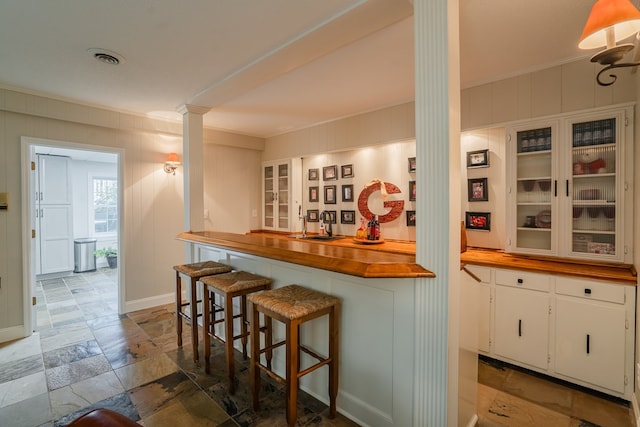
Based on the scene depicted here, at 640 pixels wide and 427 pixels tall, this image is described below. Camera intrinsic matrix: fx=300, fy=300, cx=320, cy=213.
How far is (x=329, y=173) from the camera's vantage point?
175 inches

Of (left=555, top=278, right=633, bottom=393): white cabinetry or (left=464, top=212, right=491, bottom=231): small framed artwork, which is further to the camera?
(left=464, top=212, right=491, bottom=231): small framed artwork

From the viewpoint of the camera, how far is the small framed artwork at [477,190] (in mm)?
3049

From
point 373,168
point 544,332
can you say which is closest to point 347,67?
point 373,168

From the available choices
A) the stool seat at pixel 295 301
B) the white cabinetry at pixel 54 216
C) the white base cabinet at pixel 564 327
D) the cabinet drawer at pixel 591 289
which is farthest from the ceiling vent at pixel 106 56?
the white cabinetry at pixel 54 216

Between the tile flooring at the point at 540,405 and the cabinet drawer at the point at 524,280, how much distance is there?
74 cm

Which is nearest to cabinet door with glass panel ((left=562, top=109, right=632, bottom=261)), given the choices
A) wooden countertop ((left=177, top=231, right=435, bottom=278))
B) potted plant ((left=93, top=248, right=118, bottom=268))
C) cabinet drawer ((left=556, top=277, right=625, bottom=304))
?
cabinet drawer ((left=556, top=277, right=625, bottom=304))

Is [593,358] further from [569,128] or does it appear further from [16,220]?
[16,220]

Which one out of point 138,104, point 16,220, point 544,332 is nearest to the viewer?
point 544,332

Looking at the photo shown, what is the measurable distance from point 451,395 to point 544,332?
1433 millimetres

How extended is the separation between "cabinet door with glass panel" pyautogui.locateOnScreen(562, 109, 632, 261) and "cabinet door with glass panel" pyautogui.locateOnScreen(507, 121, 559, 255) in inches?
4.8

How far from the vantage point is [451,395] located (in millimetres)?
1473

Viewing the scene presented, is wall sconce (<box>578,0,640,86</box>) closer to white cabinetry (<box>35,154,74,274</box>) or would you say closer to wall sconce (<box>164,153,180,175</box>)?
wall sconce (<box>164,153,180,175</box>)

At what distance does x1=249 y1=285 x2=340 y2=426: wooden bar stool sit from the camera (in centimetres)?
169

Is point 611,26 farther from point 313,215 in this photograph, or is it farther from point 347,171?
point 313,215
